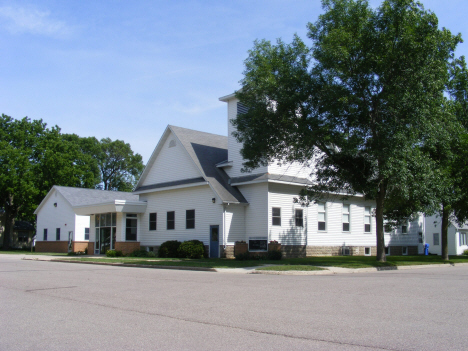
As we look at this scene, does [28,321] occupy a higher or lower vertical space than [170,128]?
lower

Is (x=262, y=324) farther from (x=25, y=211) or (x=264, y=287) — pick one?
(x=25, y=211)

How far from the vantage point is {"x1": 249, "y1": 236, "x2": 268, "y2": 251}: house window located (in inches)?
1135

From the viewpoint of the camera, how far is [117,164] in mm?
83250

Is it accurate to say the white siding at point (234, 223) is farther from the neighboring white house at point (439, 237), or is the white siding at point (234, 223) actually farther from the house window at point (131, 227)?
the neighboring white house at point (439, 237)

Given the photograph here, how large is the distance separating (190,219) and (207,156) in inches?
189

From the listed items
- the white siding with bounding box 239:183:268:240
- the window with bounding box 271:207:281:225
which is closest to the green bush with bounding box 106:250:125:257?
the white siding with bounding box 239:183:268:240

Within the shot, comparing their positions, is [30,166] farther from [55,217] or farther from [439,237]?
[439,237]

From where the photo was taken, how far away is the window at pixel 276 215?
95.6ft

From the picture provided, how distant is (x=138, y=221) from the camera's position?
35.4 meters

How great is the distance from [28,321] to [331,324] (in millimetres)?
5243

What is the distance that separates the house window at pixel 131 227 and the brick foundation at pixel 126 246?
0.43 meters

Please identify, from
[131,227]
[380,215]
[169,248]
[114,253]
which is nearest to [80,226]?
[131,227]

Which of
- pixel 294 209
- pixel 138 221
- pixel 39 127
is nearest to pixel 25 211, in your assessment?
pixel 39 127

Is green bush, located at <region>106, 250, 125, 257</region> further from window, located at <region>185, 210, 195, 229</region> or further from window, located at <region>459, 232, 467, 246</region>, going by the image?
window, located at <region>459, 232, 467, 246</region>
